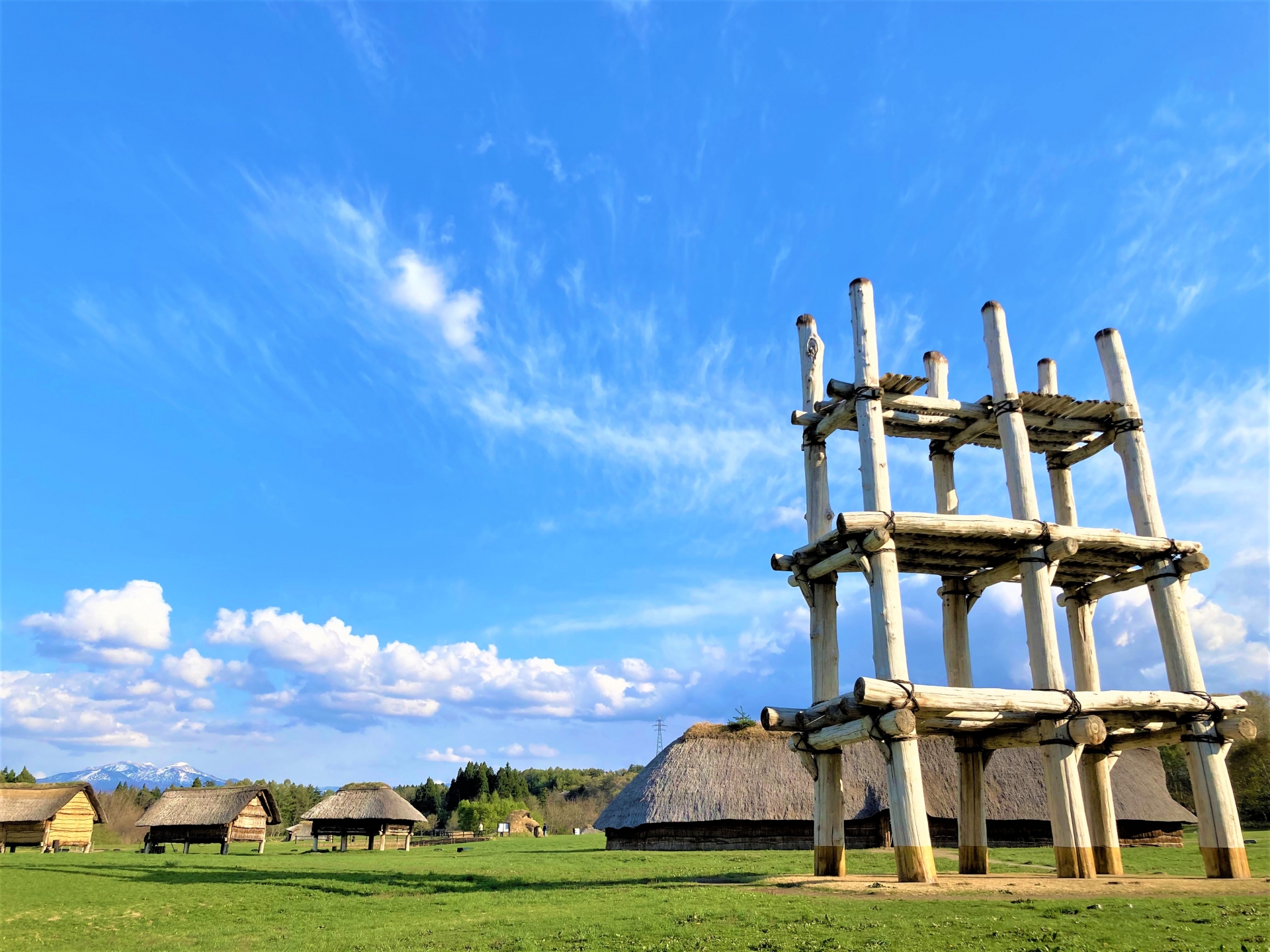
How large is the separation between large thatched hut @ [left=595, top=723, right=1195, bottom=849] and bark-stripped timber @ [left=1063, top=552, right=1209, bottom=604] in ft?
61.2

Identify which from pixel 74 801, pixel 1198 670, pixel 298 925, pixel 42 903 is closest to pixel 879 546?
pixel 1198 670

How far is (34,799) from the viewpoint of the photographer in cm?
5406

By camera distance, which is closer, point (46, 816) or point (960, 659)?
point (960, 659)

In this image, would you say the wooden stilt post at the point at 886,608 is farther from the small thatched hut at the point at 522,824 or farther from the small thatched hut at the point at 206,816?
the small thatched hut at the point at 522,824

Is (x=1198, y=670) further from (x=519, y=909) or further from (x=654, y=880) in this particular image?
(x=519, y=909)

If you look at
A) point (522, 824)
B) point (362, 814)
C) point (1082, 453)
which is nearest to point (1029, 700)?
point (1082, 453)

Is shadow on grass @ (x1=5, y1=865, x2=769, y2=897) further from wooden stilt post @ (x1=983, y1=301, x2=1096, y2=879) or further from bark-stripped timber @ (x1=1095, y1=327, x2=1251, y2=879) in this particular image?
bark-stripped timber @ (x1=1095, y1=327, x2=1251, y2=879)

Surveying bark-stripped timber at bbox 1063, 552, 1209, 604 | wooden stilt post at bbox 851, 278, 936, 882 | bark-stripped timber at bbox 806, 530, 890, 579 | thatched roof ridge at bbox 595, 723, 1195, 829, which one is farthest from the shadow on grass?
thatched roof ridge at bbox 595, 723, 1195, 829

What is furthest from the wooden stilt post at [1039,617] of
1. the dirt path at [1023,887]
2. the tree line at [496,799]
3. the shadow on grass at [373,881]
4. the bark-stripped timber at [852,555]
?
the tree line at [496,799]

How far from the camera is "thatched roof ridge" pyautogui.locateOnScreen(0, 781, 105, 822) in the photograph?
5225cm

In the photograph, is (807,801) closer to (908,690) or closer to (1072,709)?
(1072,709)

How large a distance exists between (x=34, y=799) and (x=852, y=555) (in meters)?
58.4

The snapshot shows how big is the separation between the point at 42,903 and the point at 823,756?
19057 mm

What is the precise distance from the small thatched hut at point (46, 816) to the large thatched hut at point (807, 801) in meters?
34.9
